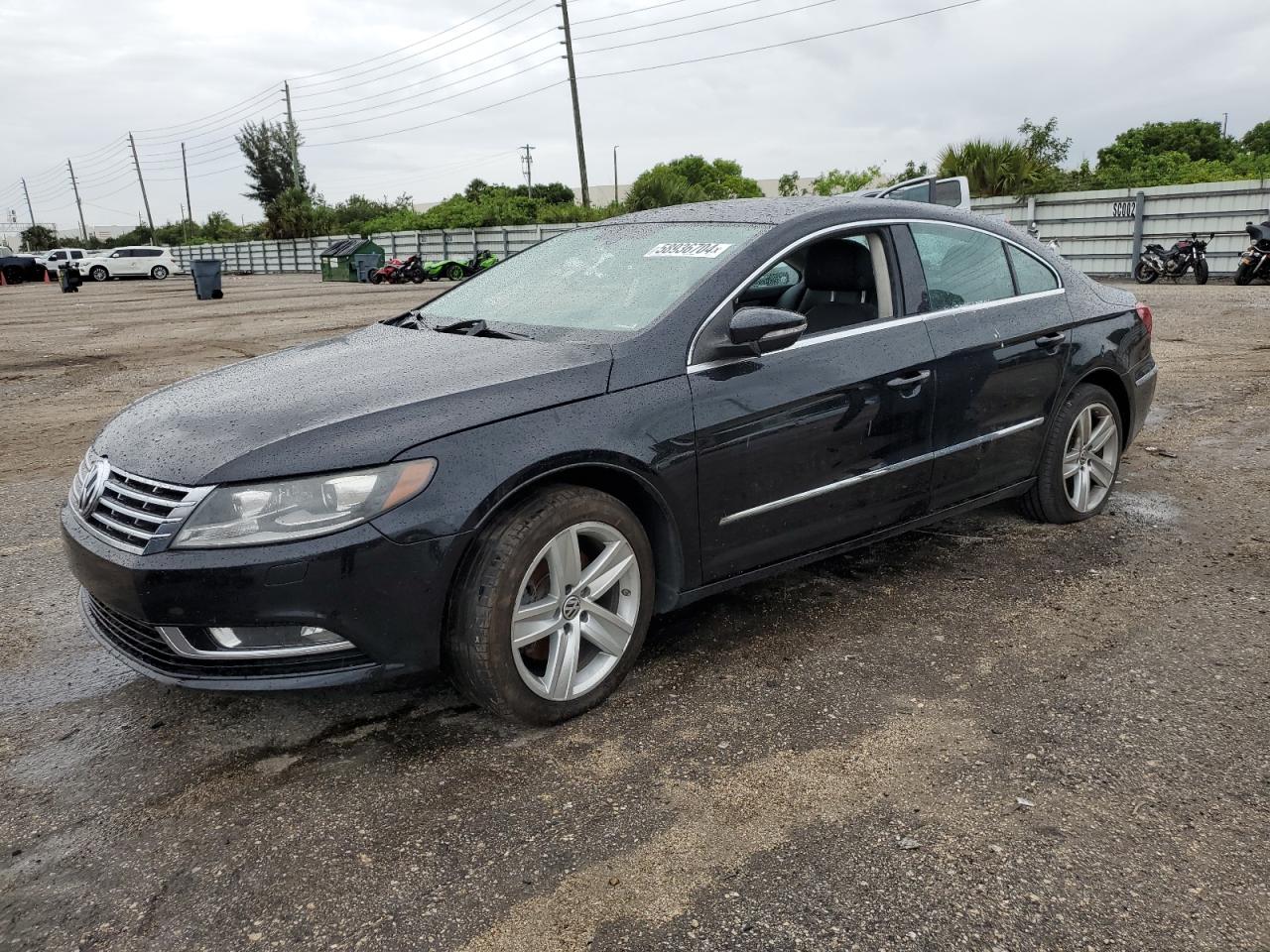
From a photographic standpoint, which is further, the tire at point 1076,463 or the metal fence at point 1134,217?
the metal fence at point 1134,217

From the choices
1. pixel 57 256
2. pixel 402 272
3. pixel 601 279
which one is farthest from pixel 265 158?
pixel 601 279

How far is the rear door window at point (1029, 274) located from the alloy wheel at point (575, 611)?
2370 millimetres

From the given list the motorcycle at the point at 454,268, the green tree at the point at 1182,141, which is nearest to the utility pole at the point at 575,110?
the motorcycle at the point at 454,268

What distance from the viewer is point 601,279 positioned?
3.74 meters

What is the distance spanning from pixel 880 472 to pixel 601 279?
126cm

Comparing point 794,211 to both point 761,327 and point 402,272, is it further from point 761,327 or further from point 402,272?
point 402,272

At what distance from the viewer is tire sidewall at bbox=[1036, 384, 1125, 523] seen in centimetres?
445

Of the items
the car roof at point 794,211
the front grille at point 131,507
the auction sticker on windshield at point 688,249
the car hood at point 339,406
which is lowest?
the front grille at point 131,507

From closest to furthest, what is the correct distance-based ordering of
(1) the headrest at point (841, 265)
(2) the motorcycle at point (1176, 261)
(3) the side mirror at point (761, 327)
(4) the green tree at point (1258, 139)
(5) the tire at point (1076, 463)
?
(3) the side mirror at point (761, 327) → (1) the headrest at point (841, 265) → (5) the tire at point (1076, 463) → (2) the motorcycle at point (1176, 261) → (4) the green tree at point (1258, 139)

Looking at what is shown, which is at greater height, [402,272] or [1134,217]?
[1134,217]

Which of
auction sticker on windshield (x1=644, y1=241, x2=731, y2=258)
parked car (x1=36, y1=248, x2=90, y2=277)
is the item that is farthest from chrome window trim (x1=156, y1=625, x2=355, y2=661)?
parked car (x1=36, y1=248, x2=90, y2=277)

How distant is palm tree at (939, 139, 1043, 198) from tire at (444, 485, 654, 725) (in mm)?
22640

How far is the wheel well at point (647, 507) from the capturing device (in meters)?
2.95

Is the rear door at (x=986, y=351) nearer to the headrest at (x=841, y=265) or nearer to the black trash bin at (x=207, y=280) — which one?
the headrest at (x=841, y=265)
